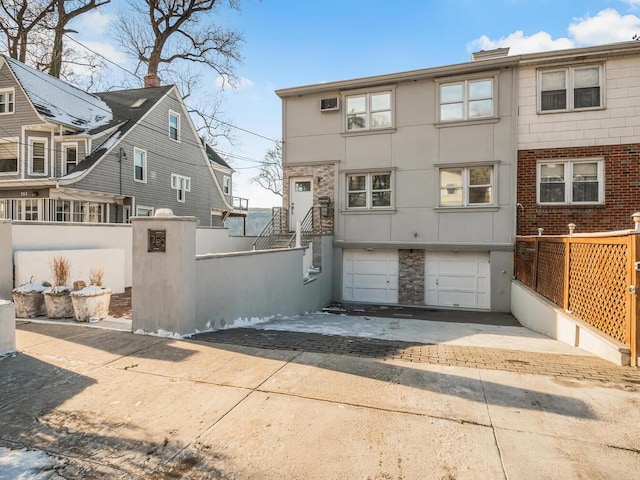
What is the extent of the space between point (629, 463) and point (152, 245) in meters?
5.89

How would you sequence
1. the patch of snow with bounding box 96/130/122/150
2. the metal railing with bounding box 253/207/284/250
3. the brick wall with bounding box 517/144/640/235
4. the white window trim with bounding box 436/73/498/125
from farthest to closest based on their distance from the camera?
the patch of snow with bounding box 96/130/122/150, the metal railing with bounding box 253/207/284/250, the white window trim with bounding box 436/73/498/125, the brick wall with bounding box 517/144/640/235

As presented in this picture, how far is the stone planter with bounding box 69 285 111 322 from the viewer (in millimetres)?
6387

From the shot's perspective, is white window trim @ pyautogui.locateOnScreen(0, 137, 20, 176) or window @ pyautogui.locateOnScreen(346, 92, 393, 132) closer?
window @ pyautogui.locateOnScreen(346, 92, 393, 132)

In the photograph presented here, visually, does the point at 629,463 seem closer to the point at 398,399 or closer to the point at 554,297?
the point at 398,399

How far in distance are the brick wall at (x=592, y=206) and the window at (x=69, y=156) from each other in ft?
60.0

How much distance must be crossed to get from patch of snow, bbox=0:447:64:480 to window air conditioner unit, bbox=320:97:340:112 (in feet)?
41.3

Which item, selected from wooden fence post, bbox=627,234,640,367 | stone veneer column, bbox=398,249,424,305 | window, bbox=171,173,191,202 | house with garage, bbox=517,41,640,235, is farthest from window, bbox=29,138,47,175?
wooden fence post, bbox=627,234,640,367

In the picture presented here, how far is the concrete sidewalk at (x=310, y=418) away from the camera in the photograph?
8.26 ft

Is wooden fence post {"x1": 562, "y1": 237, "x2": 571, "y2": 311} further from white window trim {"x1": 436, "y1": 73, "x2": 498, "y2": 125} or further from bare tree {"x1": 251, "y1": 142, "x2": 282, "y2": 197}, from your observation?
bare tree {"x1": 251, "y1": 142, "x2": 282, "y2": 197}

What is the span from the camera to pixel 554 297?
7.40m

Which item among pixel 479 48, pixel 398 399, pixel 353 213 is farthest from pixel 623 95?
pixel 398 399

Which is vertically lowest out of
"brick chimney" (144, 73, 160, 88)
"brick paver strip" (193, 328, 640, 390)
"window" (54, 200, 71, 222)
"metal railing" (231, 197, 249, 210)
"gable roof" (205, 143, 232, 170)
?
"brick paver strip" (193, 328, 640, 390)

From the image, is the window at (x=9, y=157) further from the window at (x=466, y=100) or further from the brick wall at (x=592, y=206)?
the brick wall at (x=592, y=206)

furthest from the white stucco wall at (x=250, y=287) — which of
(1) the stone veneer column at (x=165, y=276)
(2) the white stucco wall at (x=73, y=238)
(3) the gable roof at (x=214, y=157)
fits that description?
(3) the gable roof at (x=214, y=157)
